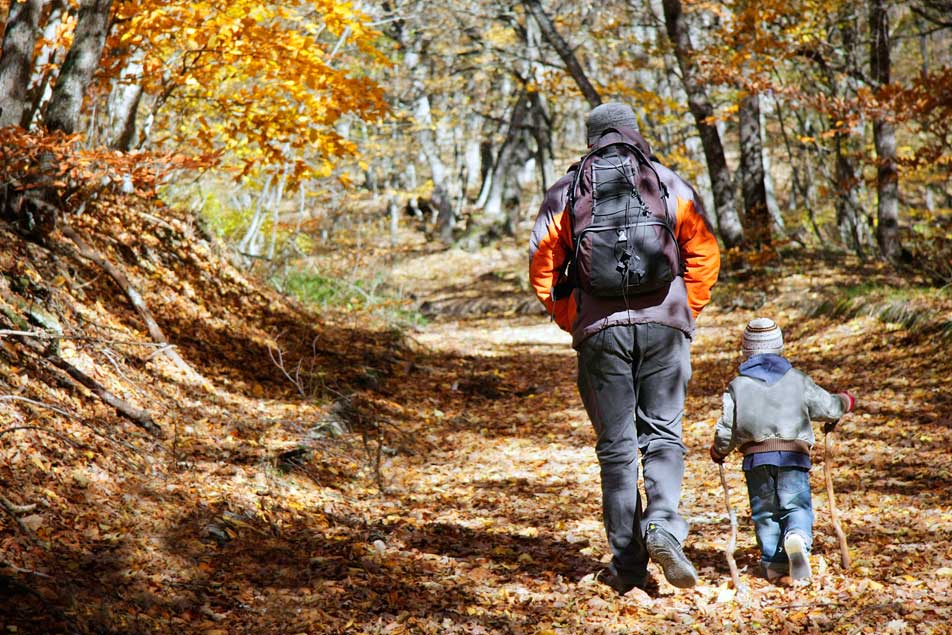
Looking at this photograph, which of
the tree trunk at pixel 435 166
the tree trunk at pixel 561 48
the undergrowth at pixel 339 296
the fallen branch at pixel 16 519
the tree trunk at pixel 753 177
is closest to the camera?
the fallen branch at pixel 16 519

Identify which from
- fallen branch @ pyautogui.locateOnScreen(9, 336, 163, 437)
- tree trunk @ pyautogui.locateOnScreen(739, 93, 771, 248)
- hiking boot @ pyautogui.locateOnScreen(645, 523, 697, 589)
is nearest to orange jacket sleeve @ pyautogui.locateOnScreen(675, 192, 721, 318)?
hiking boot @ pyautogui.locateOnScreen(645, 523, 697, 589)

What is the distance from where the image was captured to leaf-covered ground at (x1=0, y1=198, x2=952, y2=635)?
3.44 meters

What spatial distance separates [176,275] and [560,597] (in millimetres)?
5912

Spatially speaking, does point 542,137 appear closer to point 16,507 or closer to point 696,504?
point 696,504

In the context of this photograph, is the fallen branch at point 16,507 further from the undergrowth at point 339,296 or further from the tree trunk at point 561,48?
the tree trunk at point 561,48

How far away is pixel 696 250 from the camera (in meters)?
3.60

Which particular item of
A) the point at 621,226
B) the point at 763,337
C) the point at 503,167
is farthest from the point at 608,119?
the point at 503,167

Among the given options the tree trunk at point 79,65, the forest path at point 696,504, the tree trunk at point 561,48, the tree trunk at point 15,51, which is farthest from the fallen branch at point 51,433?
the tree trunk at point 561,48

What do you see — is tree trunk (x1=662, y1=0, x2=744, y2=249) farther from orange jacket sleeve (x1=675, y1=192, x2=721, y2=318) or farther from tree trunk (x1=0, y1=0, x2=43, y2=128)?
orange jacket sleeve (x1=675, y1=192, x2=721, y2=318)

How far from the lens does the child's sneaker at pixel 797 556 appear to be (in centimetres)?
359

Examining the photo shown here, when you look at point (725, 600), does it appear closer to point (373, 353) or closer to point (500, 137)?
point (373, 353)

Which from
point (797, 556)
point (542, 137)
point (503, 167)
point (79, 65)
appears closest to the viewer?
point (797, 556)

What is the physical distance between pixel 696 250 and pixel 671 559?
130 centimetres

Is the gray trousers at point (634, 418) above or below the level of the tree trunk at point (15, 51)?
below
